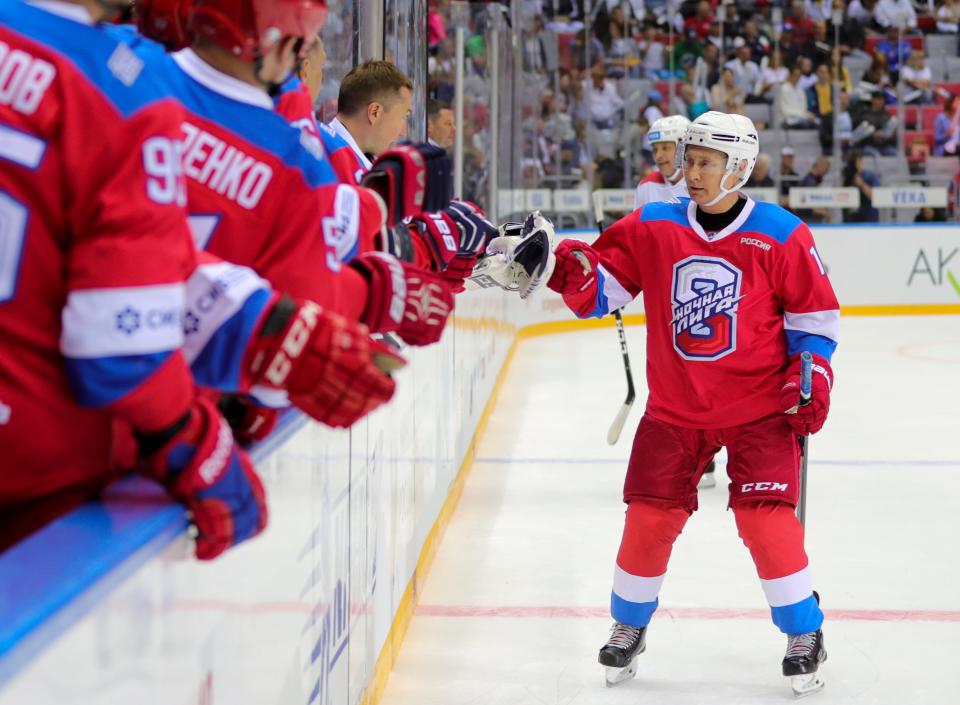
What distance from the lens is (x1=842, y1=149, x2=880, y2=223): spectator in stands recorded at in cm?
1137

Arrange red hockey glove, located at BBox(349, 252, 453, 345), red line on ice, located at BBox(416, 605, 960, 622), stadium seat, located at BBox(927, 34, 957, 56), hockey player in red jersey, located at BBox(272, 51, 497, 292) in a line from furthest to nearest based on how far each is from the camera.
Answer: stadium seat, located at BBox(927, 34, 957, 56), red line on ice, located at BBox(416, 605, 960, 622), hockey player in red jersey, located at BBox(272, 51, 497, 292), red hockey glove, located at BBox(349, 252, 453, 345)

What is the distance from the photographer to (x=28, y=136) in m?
1.11

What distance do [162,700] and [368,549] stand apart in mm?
1376

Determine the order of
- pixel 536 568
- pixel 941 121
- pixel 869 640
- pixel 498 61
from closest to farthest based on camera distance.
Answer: pixel 869 640 → pixel 536 568 → pixel 498 61 → pixel 941 121

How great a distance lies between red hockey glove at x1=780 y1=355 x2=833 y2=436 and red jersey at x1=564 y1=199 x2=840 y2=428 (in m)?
0.05

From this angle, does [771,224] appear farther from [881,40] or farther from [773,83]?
[881,40]

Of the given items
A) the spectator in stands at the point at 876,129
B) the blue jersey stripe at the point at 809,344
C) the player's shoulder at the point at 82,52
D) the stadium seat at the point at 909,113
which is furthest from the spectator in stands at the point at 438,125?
the stadium seat at the point at 909,113

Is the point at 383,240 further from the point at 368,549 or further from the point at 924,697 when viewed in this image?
the point at 924,697

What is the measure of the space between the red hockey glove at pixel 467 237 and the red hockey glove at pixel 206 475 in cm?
122

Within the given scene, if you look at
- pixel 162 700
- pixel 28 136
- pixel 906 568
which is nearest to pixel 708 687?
pixel 906 568

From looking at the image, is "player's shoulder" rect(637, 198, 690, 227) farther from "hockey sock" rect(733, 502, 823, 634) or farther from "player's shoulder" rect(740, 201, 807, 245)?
"hockey sock" rect(733, 502, 823, 634)

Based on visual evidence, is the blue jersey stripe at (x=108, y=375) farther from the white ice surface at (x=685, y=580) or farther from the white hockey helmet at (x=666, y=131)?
the white hockey helmet at (x=666, y=131)

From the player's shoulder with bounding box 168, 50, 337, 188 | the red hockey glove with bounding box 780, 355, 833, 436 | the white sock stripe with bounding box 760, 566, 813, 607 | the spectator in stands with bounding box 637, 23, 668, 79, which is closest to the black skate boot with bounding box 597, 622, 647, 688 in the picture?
the white sock stripe with bounding box 760, 566, 813, 607

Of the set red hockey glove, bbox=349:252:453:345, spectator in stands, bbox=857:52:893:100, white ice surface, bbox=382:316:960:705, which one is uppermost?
spectator in stands, bbox=857:52:893:100
